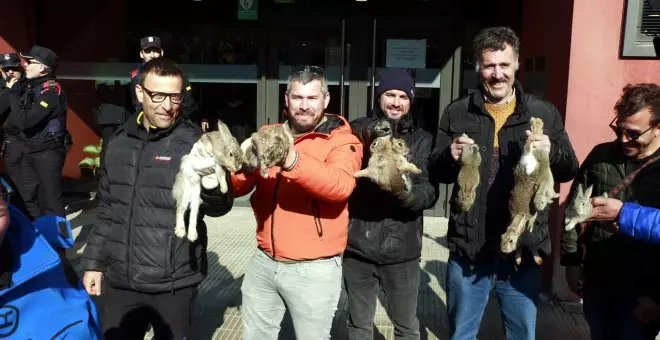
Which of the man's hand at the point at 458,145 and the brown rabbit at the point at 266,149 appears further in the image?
the man's hand at the point at 458,145

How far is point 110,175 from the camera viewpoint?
256 cm

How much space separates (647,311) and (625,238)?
1.20 feet

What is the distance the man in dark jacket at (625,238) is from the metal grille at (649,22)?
1.97 meters

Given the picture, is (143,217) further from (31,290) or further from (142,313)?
(31,290)

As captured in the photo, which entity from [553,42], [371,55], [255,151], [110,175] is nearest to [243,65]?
[371,55]

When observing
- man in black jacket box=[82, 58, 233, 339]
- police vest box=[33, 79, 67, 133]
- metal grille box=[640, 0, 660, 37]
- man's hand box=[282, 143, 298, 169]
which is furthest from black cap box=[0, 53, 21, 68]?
metal grille box=[640, 0, 660, 37]

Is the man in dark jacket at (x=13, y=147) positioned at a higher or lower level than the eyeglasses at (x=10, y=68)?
lower

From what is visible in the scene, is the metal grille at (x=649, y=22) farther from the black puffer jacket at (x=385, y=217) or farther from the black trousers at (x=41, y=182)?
the black trousers at (x=41, y=182)

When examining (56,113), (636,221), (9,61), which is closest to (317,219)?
(636,221)

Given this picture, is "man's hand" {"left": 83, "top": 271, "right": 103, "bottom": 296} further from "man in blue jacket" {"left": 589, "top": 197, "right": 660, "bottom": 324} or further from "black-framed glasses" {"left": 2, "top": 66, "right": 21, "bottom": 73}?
"black-framed glasses" {"left": 2, "top": 66, "right": 21, "bottom": 73}

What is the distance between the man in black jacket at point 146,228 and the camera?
2.47m

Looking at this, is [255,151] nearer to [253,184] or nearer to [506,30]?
[253,184]

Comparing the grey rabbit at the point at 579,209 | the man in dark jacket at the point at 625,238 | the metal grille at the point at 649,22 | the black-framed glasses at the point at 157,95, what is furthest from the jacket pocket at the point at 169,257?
the metal grille at the point at 649,22

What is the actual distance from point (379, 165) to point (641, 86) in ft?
4.60
